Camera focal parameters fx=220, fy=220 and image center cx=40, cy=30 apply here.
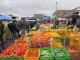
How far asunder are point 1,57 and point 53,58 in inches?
62.6

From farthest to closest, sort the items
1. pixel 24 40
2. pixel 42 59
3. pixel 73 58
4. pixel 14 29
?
pixel 14 29 < pixel 24 40 < pixel 73 58 < pixel 42 59

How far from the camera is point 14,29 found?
21062 millimetres

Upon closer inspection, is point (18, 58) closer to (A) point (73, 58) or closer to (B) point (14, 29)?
(A) point (73, 58)

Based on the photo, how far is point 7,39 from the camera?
22.8 meters

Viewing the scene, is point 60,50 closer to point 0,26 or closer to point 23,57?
point 23,57

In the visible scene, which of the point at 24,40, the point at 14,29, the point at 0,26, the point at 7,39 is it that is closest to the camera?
the point at 24,40

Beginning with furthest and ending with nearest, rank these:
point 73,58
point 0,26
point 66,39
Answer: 1. point 0,26
2. point 66,39
3. point 73,58

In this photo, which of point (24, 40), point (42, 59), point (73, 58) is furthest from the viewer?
point (24, 40)

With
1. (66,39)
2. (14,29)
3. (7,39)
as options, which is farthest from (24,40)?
(7,39)

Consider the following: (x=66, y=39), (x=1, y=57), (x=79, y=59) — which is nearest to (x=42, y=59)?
(x=1, y=57)

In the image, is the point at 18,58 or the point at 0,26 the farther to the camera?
the point at 0,26

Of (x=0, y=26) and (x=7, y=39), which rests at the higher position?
(x=0, y=26)

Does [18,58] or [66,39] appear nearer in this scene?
[18,58]

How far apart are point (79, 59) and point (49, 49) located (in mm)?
1134
